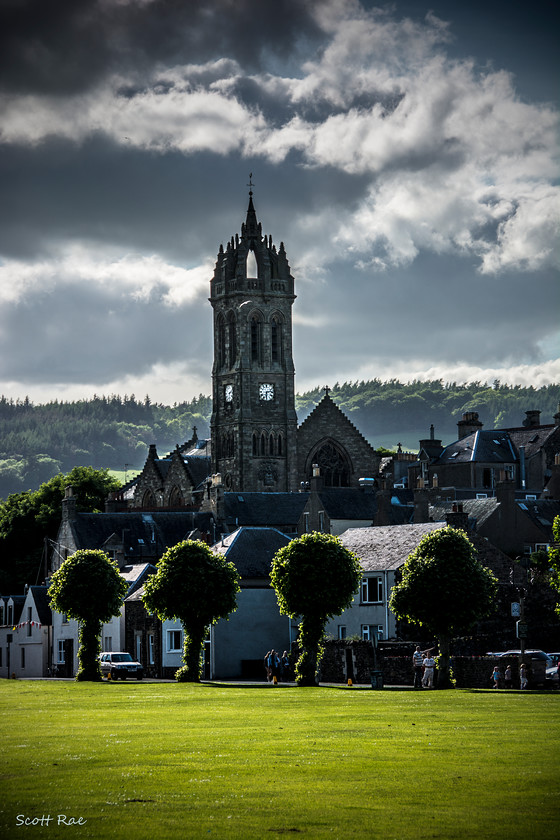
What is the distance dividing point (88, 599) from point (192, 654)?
7720 millimetres

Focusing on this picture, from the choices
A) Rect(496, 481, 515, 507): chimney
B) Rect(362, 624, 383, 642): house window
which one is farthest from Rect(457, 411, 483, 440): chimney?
Rect(362, 624, 383, 642): house window

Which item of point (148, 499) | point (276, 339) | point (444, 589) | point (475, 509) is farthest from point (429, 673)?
point (148, 499)

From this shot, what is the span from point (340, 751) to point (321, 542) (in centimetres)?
3596

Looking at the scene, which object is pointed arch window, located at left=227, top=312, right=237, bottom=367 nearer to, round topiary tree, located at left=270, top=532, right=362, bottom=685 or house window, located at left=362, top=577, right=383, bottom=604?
house window, located at left=362, top=577, right=383, bottom=604

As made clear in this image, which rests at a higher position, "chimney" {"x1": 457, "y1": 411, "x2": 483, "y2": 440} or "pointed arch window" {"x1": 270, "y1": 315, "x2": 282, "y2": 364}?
"pointed arch window" {"x1": 270, "y1": 315, "x2": 282, "y2": 364}

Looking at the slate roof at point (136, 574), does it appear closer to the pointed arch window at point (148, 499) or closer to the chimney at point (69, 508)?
the chimney at point (69, 508)

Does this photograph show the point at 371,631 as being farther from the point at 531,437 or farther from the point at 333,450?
the point at 333,450

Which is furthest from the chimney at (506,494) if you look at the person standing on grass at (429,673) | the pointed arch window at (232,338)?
the pointed arch window at (232,338)

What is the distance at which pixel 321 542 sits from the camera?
64062 mm

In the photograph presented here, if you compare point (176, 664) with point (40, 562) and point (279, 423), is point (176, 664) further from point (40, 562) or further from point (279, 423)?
point (279, 423)

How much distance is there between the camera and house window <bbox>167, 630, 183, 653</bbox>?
80312 millimetres

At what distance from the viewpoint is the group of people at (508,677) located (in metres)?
51.8

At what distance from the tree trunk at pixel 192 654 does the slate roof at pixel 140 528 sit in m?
35.2

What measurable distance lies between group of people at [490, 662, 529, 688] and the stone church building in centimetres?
8851
